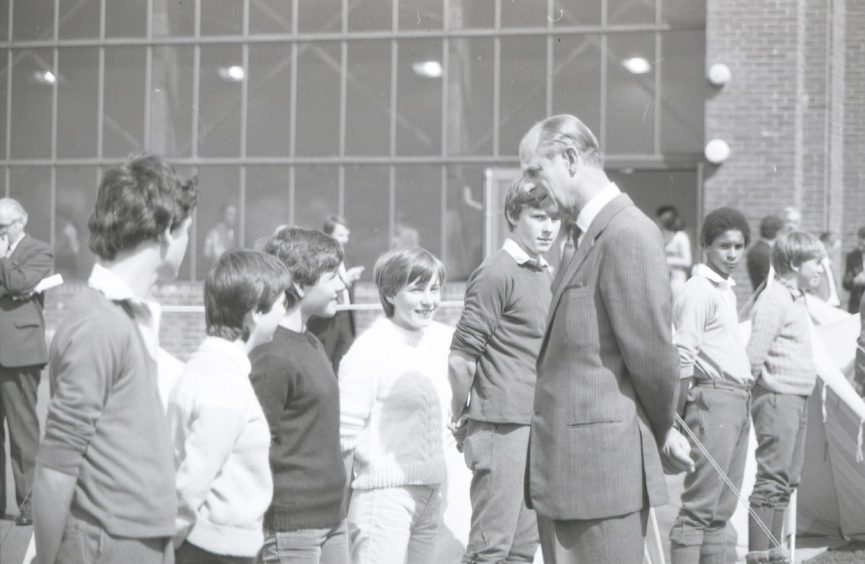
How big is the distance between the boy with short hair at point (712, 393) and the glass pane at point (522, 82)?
33.6 ft

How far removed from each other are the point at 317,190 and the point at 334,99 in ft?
4.15

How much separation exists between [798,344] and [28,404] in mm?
5213

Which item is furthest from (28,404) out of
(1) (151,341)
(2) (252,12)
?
(2) (252,12)

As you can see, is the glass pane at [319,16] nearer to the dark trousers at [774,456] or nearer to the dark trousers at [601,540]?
the dark trousers at [774,456]

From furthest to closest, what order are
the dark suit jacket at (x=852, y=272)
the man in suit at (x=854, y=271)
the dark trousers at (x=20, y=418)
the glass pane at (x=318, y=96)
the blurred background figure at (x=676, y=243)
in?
the glass pane at (x=318, y=96) < the blurred background figure at (x=676, y=243) < the dark suit jacket at (x=852, y=272) < the man in suit at (x=854, y=271) < the dark trousers at (x=20, y=418)

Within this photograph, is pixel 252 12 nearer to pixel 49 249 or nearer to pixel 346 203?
pixel 346 203

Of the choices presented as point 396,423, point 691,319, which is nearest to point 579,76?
point 691,319

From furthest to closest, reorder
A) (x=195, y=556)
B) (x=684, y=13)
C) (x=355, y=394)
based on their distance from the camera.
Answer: (x=684, y=13), (x=355, y=394), (x=195, y=556)

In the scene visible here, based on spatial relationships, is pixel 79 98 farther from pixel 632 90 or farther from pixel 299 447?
pixel 299 447

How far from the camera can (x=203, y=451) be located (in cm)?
380

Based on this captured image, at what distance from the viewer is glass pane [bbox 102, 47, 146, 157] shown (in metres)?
18.4

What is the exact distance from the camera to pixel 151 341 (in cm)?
351

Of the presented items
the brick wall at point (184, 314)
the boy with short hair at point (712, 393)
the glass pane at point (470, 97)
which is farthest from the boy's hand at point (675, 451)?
the glass pane at point (470, 97)

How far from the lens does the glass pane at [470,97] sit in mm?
17359
